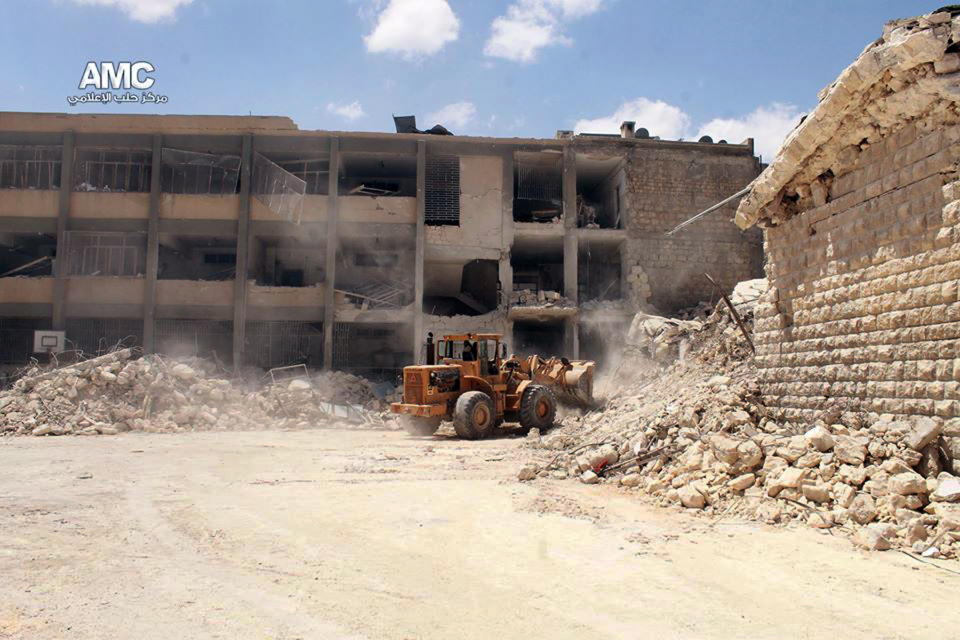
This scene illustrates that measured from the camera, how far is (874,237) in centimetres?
621

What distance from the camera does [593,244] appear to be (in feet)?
80.9

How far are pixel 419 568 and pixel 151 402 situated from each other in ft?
45.1

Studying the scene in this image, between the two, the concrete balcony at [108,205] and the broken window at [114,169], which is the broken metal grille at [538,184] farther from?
the broken window at [114,169]

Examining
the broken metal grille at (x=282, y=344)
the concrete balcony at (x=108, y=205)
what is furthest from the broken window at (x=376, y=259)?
the concrete balcony at (x=108, y=205)

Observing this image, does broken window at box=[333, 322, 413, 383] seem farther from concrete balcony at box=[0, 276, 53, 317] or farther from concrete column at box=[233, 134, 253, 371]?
concrete balcony at box=[0, 276, 53, 317]

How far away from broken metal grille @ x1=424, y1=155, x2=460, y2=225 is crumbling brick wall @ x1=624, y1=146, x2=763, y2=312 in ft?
20.6

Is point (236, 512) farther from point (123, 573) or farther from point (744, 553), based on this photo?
point (744, 553)

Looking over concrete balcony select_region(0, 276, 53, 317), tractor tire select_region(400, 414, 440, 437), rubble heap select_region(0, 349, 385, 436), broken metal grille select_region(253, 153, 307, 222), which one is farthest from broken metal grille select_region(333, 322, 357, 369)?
concrete balcony select_region(0, 276, 53, 317)

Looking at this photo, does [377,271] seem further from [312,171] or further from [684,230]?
[684,230]

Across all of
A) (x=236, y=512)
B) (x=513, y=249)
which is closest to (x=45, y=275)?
(x=513, y=249)

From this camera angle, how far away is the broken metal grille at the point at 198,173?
2298 centimetres

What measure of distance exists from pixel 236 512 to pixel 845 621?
5.20 metres

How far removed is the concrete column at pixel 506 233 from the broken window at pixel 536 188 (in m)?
1.10

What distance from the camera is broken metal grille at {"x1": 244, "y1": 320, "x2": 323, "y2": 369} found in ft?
73.6
